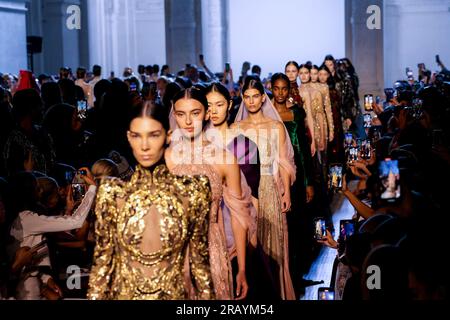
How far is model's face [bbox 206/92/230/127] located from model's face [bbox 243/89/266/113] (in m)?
1.03

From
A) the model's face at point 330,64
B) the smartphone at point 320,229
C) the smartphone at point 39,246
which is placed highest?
the model's face at point 330,64

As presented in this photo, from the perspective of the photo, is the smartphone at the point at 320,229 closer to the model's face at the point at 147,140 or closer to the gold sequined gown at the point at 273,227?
the gold sequined gown at the point at 273,227

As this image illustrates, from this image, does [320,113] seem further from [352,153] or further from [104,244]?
[104,244]

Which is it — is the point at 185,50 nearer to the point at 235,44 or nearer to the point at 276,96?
the point at 235,44

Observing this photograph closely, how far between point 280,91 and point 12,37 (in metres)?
8.26

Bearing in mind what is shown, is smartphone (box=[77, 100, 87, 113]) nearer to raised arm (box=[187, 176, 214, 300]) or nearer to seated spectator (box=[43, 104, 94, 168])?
seated spectator (box=[43, 104, 94, 168])

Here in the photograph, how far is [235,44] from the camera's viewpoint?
90.2 feet

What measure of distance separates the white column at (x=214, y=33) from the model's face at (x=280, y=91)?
1281cm

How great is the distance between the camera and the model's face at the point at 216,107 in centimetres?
683

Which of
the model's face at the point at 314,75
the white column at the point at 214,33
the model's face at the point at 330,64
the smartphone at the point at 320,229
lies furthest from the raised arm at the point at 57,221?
the white column at the point at 214,33

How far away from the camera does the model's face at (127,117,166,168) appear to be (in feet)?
14.1

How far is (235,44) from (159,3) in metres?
2.71

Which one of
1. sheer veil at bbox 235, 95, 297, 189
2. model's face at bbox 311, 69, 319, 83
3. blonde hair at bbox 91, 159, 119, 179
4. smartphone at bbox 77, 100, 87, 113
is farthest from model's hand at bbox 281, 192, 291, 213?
model's face at bbox 311, 69, 319, 83
